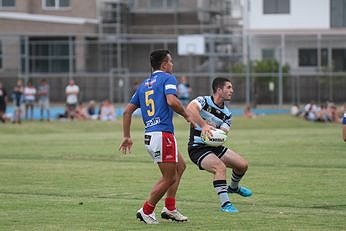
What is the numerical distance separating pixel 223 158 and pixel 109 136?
20.4 meters

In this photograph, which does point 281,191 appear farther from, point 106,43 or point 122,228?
point 106,43

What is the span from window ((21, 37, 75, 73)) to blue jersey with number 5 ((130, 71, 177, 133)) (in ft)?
143

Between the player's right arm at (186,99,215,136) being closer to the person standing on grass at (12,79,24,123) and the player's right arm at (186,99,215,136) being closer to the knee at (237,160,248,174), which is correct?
the knee at (237,160,248,174)

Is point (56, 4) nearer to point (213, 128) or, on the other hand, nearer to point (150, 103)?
point (213, 128)

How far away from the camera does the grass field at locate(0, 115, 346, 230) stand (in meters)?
13.1

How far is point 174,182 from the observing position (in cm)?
1309

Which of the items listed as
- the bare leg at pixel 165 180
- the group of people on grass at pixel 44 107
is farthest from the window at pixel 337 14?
the bare leg at pixel 165 180

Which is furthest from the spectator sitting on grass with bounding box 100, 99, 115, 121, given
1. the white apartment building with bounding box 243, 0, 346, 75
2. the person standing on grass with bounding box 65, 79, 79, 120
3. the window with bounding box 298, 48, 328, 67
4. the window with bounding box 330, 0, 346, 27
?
the window with bounding box 330, 0, 346, 27

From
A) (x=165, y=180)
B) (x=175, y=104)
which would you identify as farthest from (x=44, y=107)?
(x=175, y=104)

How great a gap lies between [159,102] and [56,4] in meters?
50.1

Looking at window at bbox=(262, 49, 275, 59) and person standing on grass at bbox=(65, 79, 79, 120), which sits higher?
window at bbox=(262, 49, 275, 59)

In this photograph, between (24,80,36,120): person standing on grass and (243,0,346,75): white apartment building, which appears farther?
(243,0,346,75): white apartment building

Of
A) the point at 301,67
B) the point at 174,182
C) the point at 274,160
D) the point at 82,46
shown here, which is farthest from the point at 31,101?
the point at 174,182

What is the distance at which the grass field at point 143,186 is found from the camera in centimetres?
1309
